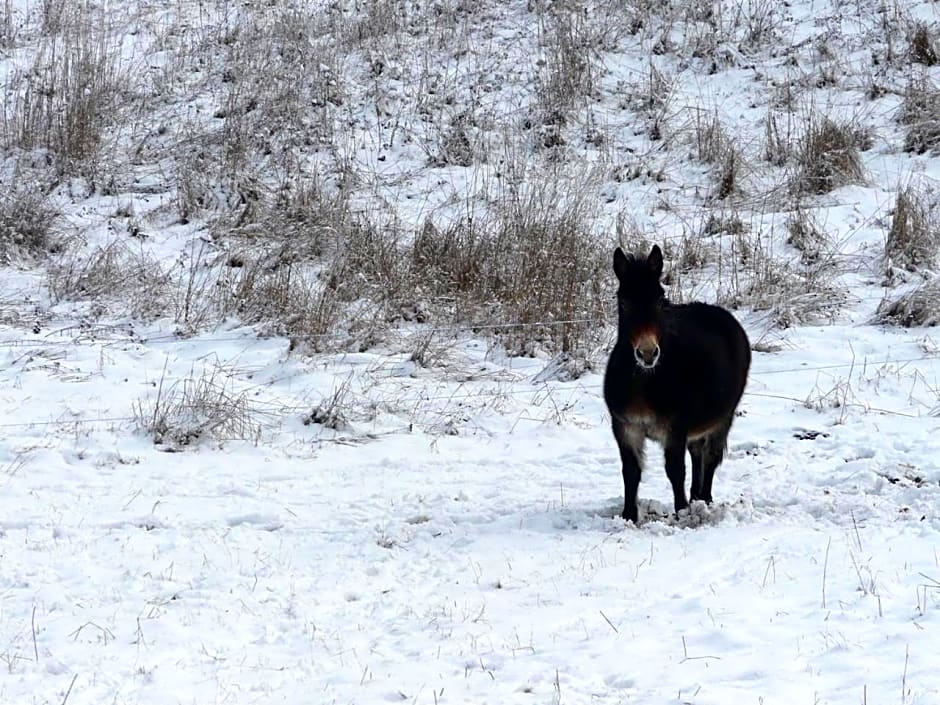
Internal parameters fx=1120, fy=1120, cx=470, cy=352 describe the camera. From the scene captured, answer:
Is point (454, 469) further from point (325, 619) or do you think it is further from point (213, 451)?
point (325, 619)

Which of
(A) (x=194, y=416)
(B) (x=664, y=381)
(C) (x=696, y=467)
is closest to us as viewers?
(B) (x=664, y=381)

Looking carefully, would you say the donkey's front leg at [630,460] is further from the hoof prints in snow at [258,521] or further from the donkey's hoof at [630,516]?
the hoof prints in snow at [258,521]

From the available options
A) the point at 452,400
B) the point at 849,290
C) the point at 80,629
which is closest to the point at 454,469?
the point at 452,400

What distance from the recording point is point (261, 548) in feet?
18.6

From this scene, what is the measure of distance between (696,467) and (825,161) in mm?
7603

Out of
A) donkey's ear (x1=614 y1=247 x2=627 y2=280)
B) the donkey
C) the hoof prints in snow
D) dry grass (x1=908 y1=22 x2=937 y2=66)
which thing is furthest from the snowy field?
donkey's ear (x1=614 y1=247 x2=627 y2=280)

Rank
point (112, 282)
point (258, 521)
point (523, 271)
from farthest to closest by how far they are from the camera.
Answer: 1. point (112, 282)
2. point (523, 271)
3. point (258, 521)

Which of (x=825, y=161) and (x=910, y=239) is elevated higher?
(x=825, y=161)

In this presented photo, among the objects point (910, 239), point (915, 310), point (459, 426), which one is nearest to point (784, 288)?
point (915, 310)

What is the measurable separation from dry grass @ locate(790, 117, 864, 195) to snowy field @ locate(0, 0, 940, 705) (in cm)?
21

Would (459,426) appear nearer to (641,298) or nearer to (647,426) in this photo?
(647,426)

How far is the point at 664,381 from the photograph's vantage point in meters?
5.83

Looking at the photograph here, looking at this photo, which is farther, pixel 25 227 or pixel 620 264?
pixel 25 227

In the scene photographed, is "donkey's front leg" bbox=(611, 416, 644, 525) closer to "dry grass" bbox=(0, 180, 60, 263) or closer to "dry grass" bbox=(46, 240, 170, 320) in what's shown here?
"dry grass" bbox=(46, 240, 170, 320)
